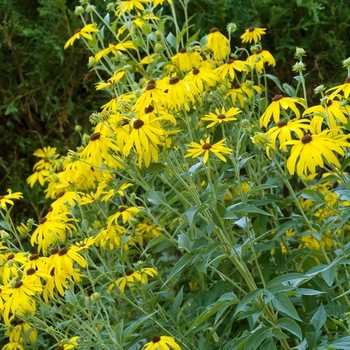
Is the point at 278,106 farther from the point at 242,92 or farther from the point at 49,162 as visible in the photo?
the point at 49,162

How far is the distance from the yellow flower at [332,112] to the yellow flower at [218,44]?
0.64m

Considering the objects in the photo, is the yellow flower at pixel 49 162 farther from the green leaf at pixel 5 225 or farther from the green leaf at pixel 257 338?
the green leaf at pixel 257 338

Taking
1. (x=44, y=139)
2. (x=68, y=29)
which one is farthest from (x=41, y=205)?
(x=68, y=29)

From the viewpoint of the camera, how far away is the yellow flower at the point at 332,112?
1946mm

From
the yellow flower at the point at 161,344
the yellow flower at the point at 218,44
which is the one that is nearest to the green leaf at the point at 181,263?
the yellow flower at the point at 161,344

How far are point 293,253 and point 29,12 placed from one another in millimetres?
2120

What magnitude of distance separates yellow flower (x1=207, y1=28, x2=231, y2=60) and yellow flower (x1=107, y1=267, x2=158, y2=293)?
2.64 feet

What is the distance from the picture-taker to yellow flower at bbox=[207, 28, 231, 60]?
2576 millimetres

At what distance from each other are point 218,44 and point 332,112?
2.35 feet

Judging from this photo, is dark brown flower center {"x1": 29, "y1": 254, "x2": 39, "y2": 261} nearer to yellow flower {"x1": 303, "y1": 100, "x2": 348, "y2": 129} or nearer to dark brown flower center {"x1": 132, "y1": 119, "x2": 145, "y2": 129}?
dark brown flower center {"x1": 132, "y1": 119, "x2": 145, "y2": 129}

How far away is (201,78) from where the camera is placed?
227 cm

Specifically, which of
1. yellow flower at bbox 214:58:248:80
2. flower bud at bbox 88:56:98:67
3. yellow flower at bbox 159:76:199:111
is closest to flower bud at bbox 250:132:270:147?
yellow flower at bbox 159:76:199:111

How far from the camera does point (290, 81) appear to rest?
11.7 ft

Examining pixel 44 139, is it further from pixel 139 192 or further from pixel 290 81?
pixel 290 81
